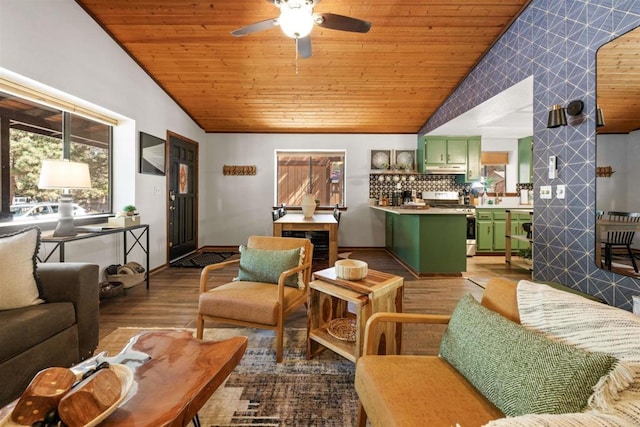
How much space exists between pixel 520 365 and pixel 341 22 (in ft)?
8.20

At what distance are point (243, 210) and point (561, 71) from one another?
17.1ft

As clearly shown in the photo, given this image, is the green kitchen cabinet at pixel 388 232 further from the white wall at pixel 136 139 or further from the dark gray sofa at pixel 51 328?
the dark gray sofa at pixel 51 328

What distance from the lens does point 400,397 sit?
0.99 m

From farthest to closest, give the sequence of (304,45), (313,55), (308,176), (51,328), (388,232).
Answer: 1. (308,176)
2. (388,232)
3. (313,55)
4. (304,45)
5. (51,328)

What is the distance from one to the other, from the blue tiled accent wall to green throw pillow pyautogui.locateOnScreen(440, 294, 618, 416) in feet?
5.34

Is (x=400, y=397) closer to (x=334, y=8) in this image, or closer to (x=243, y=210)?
(x=334, y=8)

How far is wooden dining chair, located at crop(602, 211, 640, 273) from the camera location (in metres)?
1.89

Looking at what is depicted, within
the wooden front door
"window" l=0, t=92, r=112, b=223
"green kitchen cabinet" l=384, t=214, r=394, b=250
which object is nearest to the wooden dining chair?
"green kitchen cabinet" l=384, t=214, r=394, b=250

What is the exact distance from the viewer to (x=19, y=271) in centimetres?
166

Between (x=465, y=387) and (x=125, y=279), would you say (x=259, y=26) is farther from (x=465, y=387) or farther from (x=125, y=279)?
(x=125, y=279)

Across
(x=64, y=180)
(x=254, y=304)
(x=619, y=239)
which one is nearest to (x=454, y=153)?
(x=619, y=239)

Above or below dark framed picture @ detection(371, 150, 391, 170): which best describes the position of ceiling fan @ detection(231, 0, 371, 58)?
above

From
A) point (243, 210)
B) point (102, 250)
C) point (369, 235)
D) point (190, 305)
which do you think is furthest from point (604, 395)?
point (243, 210)

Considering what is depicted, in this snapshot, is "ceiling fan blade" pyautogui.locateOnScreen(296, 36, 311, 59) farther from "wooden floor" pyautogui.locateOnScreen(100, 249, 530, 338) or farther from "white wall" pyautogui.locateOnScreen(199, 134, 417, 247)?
"white wall" pyautogui.locateOnScreen(199, 134, 417, 247)
